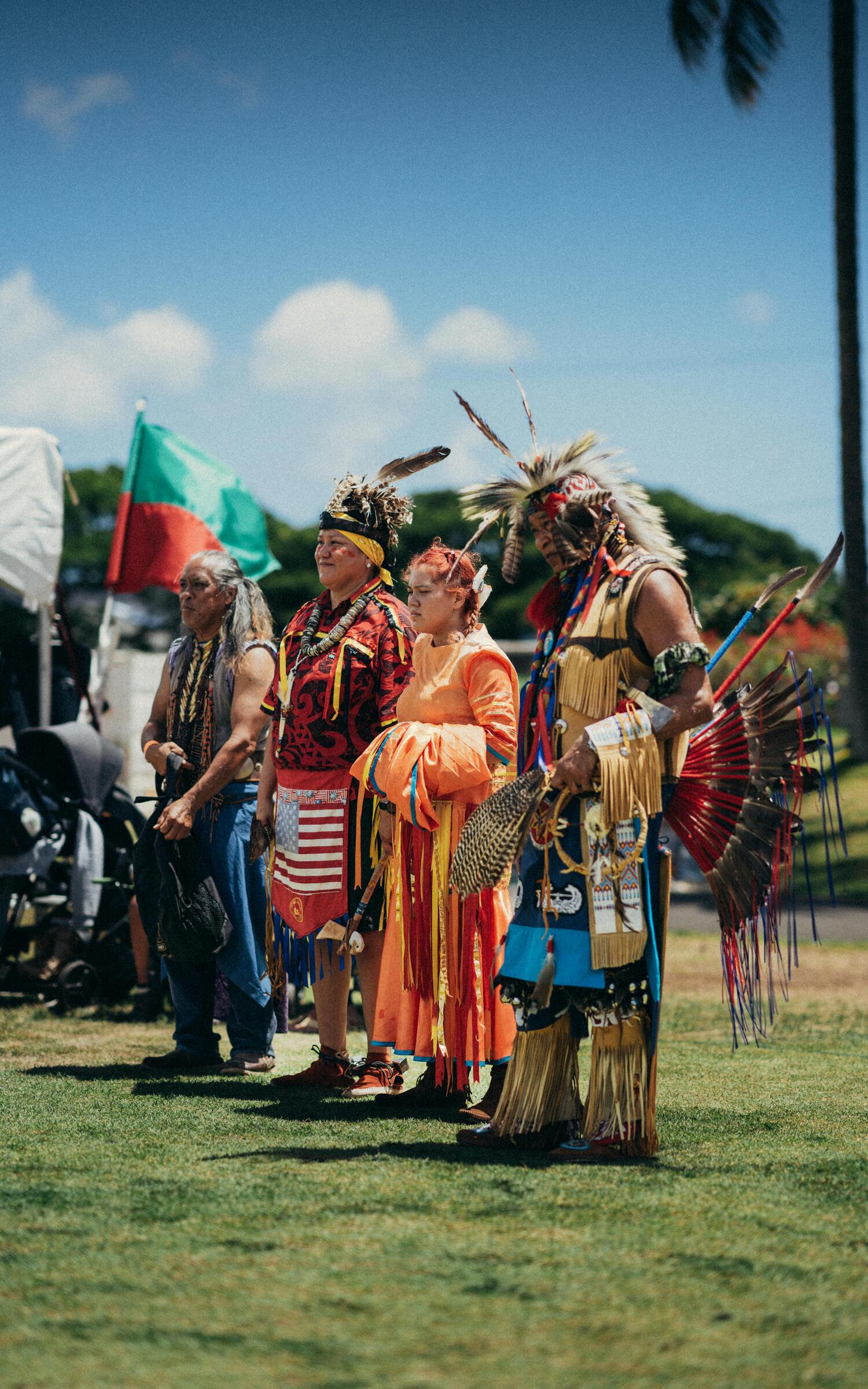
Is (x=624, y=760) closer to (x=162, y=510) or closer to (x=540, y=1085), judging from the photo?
(x=540, y=1085)

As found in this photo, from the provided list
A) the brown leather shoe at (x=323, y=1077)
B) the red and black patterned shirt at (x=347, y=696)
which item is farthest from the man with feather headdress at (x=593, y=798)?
the brown leather shoe at (x=323, y=1077)

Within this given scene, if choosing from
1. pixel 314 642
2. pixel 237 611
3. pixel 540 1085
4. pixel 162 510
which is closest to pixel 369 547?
pixel 314 642

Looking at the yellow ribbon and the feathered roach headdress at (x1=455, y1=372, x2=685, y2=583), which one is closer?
the feathered roach headdress at (x1=455, y1=372, x2=685, y2=583)

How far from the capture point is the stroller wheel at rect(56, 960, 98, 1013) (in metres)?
6.67

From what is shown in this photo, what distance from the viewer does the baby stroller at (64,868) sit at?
22.5 feet

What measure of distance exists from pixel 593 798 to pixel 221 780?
1.92 metres

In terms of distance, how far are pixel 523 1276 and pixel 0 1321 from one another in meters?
0.94

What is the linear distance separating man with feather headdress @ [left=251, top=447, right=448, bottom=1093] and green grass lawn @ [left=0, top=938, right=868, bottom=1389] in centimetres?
44

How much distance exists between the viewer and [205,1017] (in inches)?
213

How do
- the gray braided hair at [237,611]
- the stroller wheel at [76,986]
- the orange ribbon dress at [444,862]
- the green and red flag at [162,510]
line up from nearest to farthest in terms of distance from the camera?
the orange ribbon dress at [444,862], the gray braided hair at [237,611], the stroller wheel at [76,986], the green and red flag at [162,510]

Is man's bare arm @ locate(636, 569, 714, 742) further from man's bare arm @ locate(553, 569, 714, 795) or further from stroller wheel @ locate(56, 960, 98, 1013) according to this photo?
stroller wheel @ locate(56, 960, 98, 1013)

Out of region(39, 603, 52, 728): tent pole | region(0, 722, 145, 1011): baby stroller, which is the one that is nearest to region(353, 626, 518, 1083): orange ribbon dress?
region(0, 722, 145, 1011): baby stroller

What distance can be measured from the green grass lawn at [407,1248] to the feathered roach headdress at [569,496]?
1621mm

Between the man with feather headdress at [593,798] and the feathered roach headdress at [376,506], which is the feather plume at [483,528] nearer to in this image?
the man with feather headdress at [593,798]
